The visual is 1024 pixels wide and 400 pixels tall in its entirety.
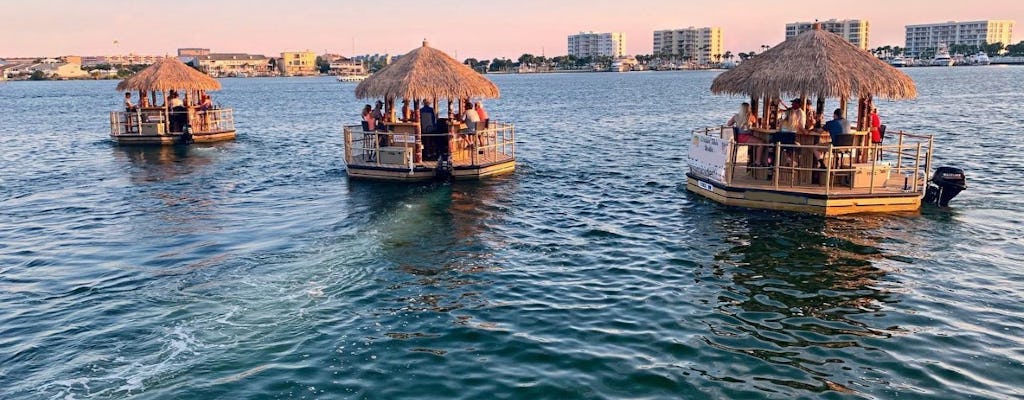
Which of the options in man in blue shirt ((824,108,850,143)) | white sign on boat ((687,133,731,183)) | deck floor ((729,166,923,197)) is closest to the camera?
deck floor ((729,166,923,197))

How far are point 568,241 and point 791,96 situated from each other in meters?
7.34

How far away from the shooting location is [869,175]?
1945 cm

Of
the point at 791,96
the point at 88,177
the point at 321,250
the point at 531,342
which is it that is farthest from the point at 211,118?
the point at 531,342

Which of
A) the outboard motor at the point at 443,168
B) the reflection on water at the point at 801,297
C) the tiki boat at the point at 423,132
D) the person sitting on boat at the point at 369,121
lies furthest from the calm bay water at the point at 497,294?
the person sitting on boat at the point at 369,121

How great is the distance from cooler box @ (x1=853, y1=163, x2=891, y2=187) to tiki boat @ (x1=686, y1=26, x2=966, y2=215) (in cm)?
3

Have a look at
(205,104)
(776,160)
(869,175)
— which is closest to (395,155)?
(776,160)

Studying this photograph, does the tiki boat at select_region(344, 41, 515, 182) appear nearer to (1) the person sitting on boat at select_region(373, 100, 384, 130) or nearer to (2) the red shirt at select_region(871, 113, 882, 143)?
(1) the person sitting on boat at select_region(373, 100, 384, 130)

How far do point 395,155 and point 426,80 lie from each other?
266cm

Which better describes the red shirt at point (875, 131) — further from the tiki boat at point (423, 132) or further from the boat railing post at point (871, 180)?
the tiki boat at point (423, 132)

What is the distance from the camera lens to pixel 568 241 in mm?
17484

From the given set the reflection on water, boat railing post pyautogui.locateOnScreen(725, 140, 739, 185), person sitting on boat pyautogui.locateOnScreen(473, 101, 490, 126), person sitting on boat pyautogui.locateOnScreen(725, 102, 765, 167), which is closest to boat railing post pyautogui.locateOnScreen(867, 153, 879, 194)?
the reflection on water

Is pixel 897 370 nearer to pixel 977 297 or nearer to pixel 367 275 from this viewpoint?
pixel 977 297

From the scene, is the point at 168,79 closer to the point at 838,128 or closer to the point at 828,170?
the point at 838,128

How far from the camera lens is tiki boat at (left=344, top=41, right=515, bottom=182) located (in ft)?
81.3
